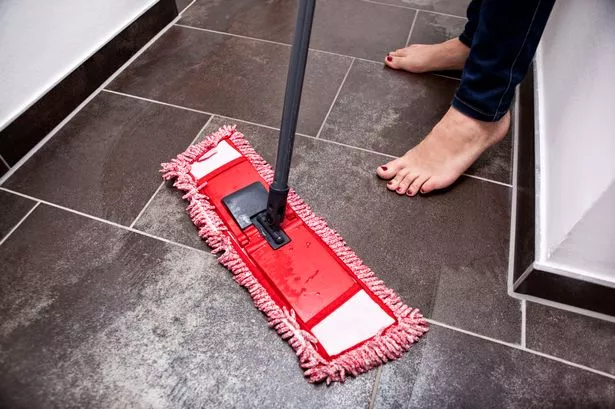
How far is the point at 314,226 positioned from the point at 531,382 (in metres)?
0.41

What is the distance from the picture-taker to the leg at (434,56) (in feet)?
3.47

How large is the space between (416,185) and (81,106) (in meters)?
0.78

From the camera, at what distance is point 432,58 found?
3.52 ft

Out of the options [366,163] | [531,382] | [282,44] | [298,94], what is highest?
[298,94]

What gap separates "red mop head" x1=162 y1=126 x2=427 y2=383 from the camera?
2.03 feet

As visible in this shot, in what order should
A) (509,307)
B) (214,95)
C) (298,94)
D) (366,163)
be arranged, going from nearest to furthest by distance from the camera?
(298,94)
(509,307)
(366,163)
(214,95)

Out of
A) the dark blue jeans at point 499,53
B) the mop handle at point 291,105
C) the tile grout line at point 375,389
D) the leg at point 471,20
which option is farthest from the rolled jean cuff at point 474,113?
the tile grout line at point 375,389

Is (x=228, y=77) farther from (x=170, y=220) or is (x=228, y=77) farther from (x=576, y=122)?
(x=576, y=122)

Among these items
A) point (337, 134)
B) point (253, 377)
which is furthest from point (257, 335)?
point (337, 134)

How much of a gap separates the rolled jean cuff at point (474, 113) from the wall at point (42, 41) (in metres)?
0.82

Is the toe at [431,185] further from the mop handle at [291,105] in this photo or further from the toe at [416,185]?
the mop handle at [291,105]

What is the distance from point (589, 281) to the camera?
0.64 metres

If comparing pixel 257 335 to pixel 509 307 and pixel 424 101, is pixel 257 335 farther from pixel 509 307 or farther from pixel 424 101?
pixel 424 101

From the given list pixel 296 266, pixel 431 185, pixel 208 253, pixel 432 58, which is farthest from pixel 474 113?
pixel 208 253
